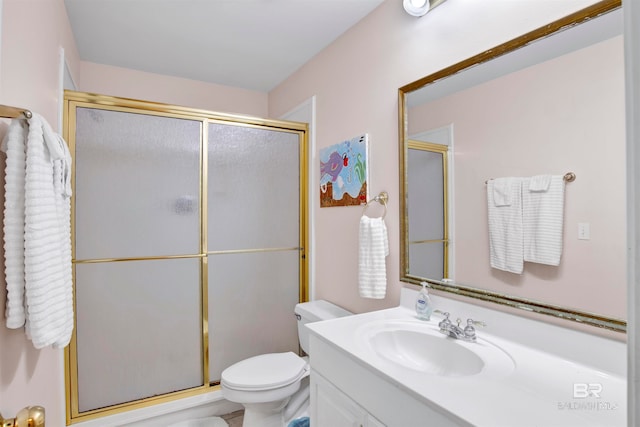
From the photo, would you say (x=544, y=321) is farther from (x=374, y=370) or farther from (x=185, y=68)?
(x=185, y=68)

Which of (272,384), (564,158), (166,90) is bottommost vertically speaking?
(272,384)

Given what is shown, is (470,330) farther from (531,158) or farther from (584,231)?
(531,158)

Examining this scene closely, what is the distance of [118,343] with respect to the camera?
1.90m

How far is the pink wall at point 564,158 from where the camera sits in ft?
3.00

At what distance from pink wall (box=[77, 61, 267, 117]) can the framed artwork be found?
125cm

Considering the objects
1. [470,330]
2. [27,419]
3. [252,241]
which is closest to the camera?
[27,419]

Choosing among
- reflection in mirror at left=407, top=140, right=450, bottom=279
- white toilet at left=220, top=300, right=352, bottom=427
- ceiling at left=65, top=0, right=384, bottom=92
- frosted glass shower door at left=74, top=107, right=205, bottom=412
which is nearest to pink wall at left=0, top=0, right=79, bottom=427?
frosted glass shower door at left=74, top=107, right=205, bottom=412

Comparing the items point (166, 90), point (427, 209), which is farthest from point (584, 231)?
point (166, 90)

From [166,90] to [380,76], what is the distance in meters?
1.92

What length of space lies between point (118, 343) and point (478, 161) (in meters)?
2.10

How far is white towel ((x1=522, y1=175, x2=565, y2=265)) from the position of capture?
3.43ft

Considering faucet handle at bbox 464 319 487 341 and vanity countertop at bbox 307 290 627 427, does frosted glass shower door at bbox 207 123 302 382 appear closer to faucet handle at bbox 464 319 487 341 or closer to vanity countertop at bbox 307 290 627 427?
vanity countertop at bbox 307 290 627 427

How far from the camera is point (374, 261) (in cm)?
165

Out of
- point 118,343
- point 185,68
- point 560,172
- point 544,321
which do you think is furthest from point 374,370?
point 185,68
